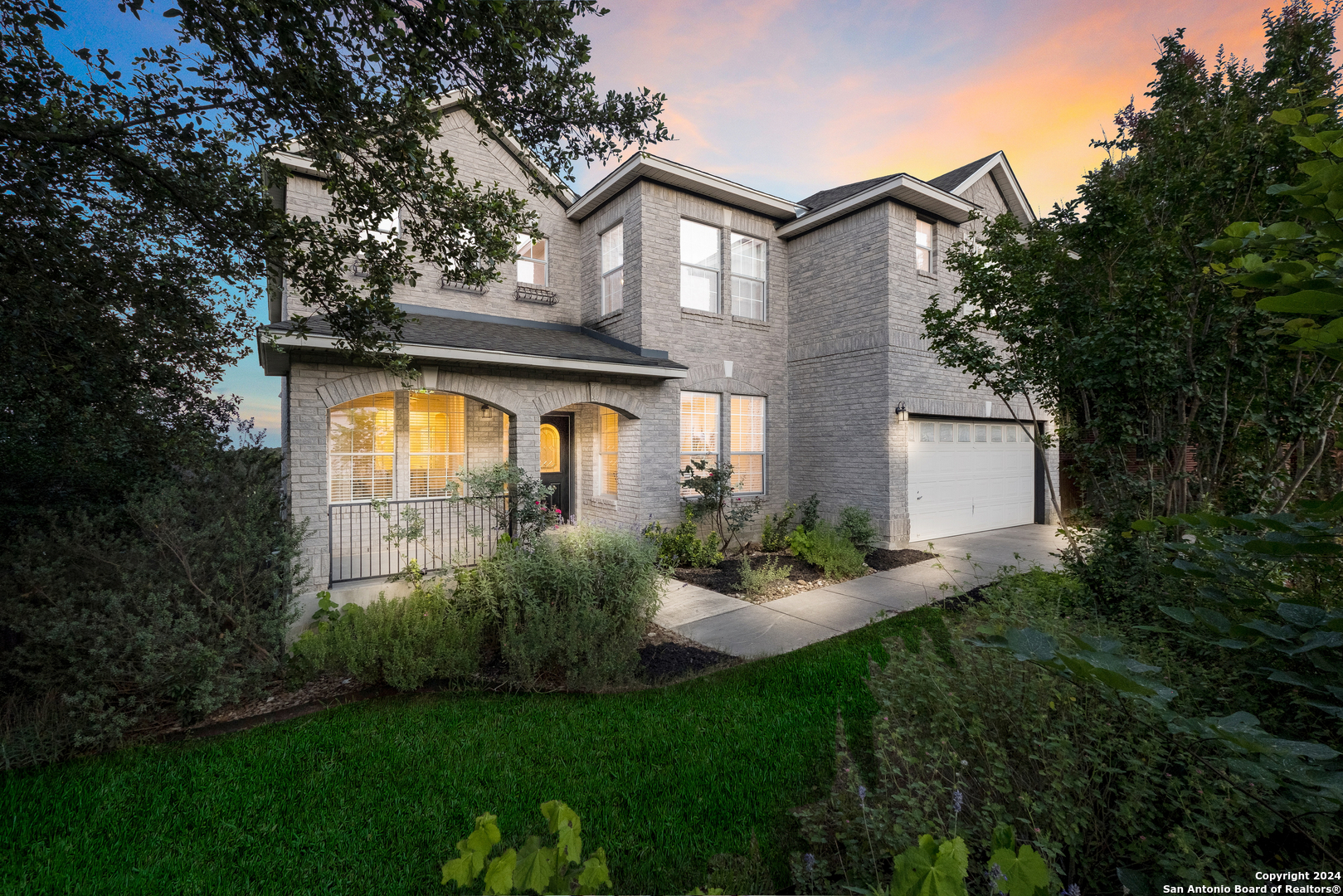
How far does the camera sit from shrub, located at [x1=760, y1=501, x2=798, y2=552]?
32.3 ft

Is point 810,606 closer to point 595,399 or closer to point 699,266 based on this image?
point 595,399

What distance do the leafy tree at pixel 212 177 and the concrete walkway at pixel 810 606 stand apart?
437cm

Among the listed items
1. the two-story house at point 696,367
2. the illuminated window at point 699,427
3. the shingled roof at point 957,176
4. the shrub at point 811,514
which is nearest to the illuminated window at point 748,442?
the two-story house at point 696,367

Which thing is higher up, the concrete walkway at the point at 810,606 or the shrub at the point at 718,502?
the shrub at the point at 718,502

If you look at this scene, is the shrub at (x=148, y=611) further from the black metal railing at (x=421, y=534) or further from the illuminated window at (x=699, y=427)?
the illuminated window at (x=699, y=427)

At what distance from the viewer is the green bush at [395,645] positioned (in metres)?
4.79

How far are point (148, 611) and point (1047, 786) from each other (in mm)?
5922

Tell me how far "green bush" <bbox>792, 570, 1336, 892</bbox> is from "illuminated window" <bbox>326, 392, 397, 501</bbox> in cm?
884

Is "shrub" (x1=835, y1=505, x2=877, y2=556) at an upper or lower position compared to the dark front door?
lower

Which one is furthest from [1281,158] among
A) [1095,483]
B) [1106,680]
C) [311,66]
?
[311,66]

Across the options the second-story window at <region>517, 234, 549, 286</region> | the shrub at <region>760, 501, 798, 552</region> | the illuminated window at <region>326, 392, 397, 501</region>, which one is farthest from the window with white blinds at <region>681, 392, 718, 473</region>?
the illuminated window at <region>326, 392, 397, 501</region>

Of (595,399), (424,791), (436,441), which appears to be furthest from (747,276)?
(424,791)

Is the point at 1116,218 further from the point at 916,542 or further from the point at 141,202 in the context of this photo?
the point at 141,202

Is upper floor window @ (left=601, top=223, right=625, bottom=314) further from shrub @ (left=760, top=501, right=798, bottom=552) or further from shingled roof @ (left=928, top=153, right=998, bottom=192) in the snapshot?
shingled roof @ (left=928, top=153, right=998, bottom=192)
